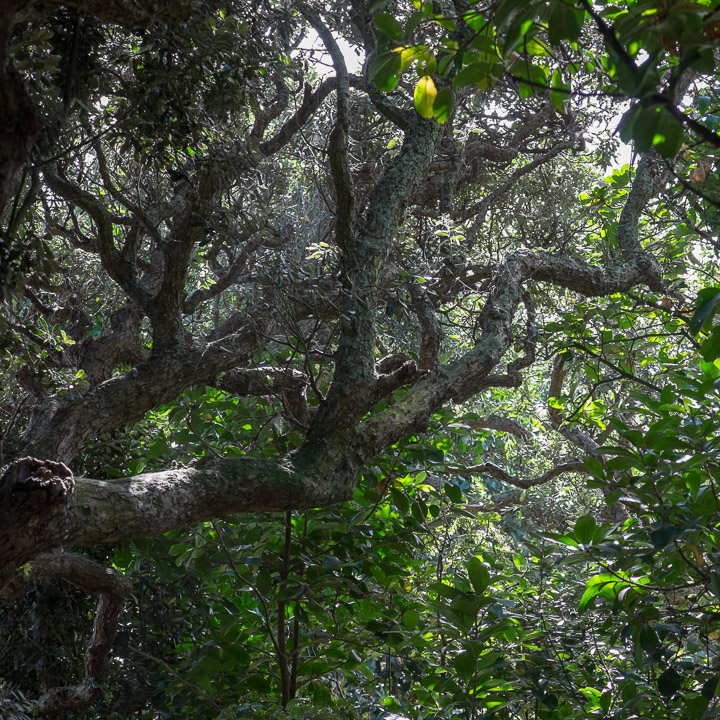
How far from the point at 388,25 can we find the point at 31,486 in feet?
4.01

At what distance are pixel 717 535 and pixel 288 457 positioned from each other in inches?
52.9

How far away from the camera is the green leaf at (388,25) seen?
4.22ft

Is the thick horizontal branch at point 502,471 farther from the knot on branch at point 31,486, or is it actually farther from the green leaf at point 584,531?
the knot on branch at point 31,486

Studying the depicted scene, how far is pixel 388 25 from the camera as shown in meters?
1.30

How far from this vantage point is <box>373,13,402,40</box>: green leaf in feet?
4.22

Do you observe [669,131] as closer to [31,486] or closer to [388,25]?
[388,25]

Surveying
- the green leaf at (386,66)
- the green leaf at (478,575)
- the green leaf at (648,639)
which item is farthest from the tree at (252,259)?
the green leaf at (648,639)

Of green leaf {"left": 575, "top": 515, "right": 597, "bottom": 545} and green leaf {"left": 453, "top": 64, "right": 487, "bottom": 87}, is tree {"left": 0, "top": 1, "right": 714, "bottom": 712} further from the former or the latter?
green leaf {"left": 575, "top": 515, "right": 597, "bottom": 545}

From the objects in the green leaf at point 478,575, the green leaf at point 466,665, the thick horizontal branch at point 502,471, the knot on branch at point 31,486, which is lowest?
the green leaf at point 466,665

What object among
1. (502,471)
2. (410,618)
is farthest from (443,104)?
(502,471)

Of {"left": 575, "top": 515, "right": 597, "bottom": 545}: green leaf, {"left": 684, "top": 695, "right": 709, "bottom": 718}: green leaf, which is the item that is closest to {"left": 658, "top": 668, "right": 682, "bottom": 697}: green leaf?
{"left": 684, "top": 695, "right": 709, "bottom": 718}: green leaf

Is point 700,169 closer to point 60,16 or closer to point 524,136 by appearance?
point 524,136

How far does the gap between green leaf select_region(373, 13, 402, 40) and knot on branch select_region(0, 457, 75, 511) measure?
1.17m

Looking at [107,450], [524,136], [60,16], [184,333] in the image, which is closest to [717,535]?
[184,333]
